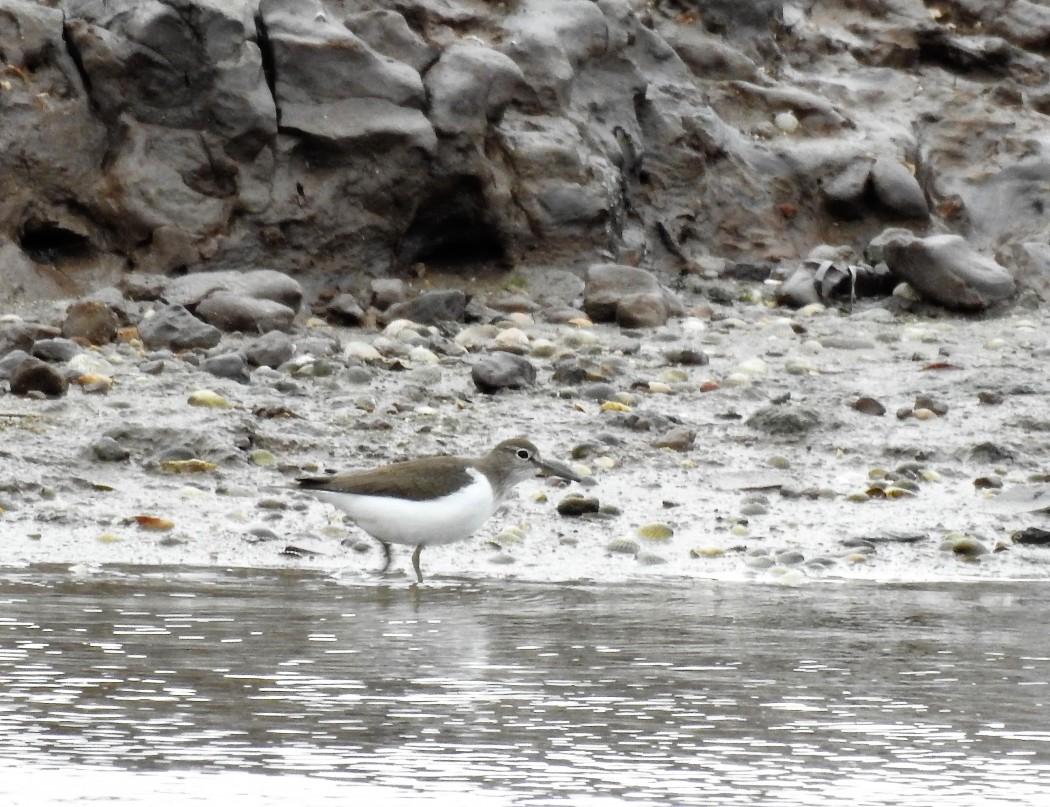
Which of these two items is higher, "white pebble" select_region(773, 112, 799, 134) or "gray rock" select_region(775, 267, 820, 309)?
"white pebble" select_region(773, 112, 799, 134)

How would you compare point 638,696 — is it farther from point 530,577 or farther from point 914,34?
point 914,34

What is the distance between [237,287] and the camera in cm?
1133

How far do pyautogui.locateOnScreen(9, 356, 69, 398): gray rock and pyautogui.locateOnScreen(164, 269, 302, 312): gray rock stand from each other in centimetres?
210

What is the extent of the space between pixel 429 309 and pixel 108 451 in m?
3.93

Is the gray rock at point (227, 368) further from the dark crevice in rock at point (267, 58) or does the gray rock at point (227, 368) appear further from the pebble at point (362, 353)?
the dark crevice in rock at point (267, 58)

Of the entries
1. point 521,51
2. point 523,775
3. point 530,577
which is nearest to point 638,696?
point 523,775

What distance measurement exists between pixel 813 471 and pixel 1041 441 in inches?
54.1

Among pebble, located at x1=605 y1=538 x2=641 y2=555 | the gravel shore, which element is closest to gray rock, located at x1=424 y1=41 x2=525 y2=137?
the gravel shore

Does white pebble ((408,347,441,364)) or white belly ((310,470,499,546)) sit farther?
white pebble ((408,347,441,364))

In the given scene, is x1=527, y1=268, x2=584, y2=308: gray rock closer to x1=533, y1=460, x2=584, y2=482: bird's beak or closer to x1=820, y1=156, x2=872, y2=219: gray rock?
x1=820, y1=156, x2=872, y2=219: gray rock

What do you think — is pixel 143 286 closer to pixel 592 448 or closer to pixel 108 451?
pixel 108 451

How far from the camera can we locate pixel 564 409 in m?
9.62

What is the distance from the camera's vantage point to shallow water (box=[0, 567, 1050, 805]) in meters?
3.53

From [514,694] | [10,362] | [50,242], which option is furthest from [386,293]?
[514,694]
